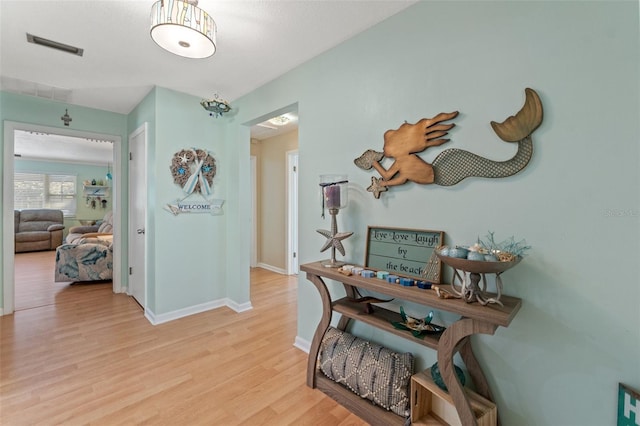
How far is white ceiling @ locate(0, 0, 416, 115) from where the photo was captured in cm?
169

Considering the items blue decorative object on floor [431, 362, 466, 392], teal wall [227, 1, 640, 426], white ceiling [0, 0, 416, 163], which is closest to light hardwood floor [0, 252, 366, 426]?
blue decorative object on floor [431, 362, 466, 392]

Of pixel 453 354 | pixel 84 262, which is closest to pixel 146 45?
pixel 453 354

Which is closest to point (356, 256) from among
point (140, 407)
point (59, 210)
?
point (140, 407)

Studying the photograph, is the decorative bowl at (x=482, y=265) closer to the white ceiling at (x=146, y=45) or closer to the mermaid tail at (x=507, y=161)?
the mermaid tail at (x=507, y=161)

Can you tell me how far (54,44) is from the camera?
2.08 metres

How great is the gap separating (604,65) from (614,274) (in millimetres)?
838

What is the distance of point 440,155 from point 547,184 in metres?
0.50

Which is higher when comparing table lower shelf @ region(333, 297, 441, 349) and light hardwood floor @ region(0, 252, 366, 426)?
table lower shelf @ region(333, 297, 441, 349)

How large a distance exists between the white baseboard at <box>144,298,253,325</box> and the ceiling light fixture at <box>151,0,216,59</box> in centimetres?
253

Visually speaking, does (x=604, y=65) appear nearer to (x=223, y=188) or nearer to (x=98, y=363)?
(x=223, y=188)

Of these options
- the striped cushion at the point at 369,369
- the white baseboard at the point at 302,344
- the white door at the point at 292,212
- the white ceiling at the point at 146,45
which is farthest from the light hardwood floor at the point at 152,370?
the white ceiling at the point at 146,45

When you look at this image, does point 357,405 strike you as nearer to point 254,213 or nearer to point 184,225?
point 184,225

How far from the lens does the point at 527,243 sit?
1260mm

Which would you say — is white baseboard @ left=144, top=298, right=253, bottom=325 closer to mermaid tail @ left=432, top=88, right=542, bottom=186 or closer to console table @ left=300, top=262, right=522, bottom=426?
console table @ left=300, top=262, right=522, bottom=426
